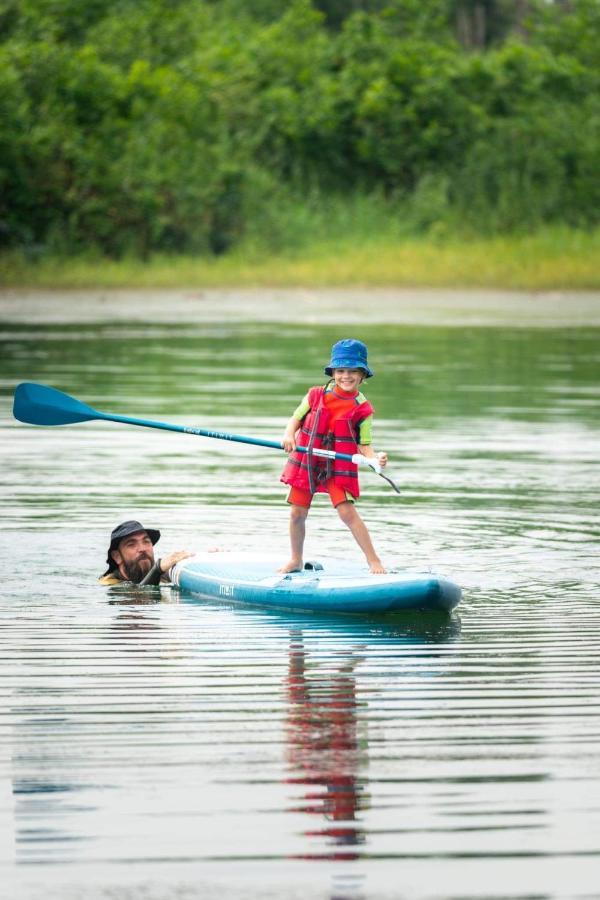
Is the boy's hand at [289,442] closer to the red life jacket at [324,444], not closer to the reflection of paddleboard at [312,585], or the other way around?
the red life jacket at [324,444]

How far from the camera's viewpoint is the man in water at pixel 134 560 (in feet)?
32.9

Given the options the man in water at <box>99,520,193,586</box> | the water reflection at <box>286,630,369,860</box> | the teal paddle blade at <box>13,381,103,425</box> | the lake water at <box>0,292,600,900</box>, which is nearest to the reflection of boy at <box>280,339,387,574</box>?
the lake water at <box>0,292,600,900</box>

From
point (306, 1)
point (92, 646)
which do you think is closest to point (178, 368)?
point (92, 646)

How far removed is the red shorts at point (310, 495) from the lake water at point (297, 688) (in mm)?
578

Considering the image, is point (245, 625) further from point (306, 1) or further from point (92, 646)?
point (306, 1)

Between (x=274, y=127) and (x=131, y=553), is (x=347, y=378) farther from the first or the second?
(x=274, y=127)

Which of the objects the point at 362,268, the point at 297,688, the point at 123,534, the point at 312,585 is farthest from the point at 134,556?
the point at 362,268

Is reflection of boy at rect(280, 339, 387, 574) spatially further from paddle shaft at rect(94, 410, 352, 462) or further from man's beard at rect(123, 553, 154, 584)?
man's beard at rect(123, 553, 154, 584)

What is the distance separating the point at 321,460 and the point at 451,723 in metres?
2.98

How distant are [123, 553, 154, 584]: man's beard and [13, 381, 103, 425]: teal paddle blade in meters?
1.39

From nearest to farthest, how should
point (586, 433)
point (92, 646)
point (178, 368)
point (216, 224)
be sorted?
point (92, 646) → point (586, 433) → point (178, 368) → point (216, 224)

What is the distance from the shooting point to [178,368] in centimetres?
2225

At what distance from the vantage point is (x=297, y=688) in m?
7.32

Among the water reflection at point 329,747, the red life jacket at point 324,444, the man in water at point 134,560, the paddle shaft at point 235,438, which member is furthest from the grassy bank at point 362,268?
the water reflection at point 329,747
